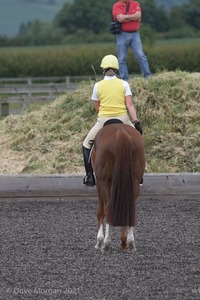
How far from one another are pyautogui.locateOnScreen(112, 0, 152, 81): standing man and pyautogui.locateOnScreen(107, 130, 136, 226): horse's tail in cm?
706

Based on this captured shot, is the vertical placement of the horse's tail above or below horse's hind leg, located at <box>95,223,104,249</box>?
above

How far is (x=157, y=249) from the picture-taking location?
1023 centimetres

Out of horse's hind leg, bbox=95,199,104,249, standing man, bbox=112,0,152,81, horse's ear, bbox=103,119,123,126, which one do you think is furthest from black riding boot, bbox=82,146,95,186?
standing man, bbox=112,0,152,81

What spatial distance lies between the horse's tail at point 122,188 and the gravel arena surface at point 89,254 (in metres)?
0.34

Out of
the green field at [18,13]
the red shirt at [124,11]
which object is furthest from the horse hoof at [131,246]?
the green field at [18,13]

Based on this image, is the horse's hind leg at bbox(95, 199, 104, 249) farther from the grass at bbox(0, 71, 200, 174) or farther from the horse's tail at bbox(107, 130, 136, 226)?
the grass at bbox(0, 71, 200, 174)

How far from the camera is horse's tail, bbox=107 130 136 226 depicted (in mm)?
10188

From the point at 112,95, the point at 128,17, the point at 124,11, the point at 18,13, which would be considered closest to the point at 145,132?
the point at 128,17

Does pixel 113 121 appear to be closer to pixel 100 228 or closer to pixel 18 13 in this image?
pixel 100 228

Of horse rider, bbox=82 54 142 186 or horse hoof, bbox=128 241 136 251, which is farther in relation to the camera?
horse rider, bbox=82 54 142 186

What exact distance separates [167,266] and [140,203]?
4435 mm

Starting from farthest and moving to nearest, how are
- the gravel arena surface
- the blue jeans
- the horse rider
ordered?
the blue jeans → the horse rider → the gravel arena surface

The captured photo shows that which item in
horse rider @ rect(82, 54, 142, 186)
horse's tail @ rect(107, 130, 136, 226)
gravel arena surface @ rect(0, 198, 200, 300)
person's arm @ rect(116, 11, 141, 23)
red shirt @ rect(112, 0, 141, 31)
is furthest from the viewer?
red shirt @ rect(112, 0, 141, 31)

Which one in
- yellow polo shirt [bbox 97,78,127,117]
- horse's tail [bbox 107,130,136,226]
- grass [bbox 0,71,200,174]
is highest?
yellow polo shirt [bbox 97,78,127,117]
